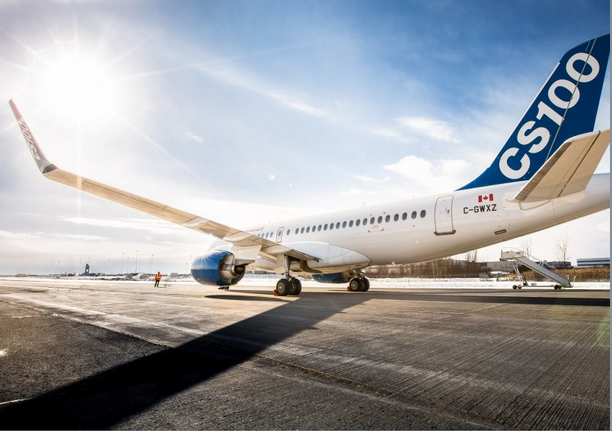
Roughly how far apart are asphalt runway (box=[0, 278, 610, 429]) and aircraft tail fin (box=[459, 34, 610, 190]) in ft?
20.2

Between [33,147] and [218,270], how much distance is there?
24.1ft

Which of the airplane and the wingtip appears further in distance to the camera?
the wingtip

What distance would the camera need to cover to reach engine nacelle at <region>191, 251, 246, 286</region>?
13.5 m

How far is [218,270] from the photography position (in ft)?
44.2

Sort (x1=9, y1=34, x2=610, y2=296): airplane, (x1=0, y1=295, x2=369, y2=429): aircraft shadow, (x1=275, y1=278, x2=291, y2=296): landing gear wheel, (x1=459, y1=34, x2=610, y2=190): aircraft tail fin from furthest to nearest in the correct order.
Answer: (x1=275, y1=278, x2=291, y2=296): landing gear wheel < (x1=459, y1=34, x2=610, y2=190): aircraft tail fin < (x1=9, y1=34, x2=610, y2=296): airplane < (x1=0, y1=295, x2=369, y2=429): aircraft shadow

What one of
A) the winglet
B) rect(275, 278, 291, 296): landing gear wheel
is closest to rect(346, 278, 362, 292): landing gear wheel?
rect(275, 278, 291, 296): landing gear wheel

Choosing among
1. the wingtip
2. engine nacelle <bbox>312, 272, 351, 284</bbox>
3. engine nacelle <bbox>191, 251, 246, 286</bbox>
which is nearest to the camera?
the wingtip

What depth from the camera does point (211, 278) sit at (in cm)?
1359

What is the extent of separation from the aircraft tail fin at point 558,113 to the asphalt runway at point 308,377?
6.17 meters

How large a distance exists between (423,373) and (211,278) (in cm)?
1199

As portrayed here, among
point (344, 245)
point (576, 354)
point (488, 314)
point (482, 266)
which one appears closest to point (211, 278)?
point (344, 245)

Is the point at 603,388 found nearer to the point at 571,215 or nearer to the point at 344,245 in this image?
the point at 571,215

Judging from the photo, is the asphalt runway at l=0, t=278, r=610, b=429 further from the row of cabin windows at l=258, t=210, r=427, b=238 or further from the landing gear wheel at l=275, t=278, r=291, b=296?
the landing gear wheel at l=275, t=278, r=291, b=296

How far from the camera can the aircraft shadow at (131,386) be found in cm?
192
